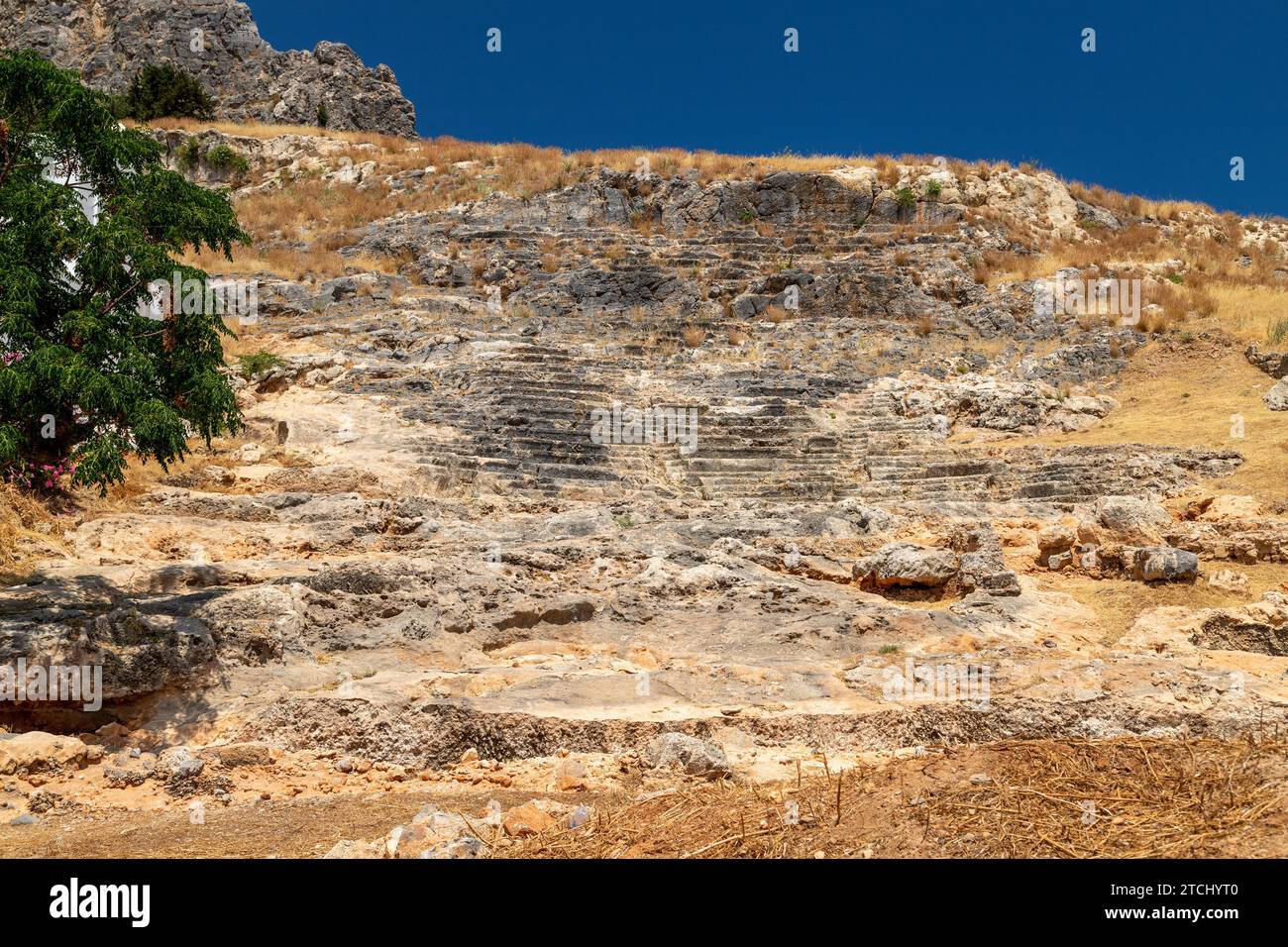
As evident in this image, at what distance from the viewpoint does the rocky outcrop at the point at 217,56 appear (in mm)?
39969

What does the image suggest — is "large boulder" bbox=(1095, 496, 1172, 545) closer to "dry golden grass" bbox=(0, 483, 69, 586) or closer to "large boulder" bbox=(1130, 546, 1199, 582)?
"large boulder" bbox=(1130, 546, 1199, 582)

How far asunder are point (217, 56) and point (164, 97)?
21.9ft

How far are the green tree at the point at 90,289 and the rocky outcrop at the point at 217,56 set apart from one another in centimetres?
3451

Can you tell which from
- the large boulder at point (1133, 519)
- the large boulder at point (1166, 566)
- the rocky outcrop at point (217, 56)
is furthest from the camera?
the rocky outcrop at point (217, 56)

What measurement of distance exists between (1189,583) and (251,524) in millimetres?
10345

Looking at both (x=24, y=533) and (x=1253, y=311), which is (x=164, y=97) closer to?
(x=24, y=533)

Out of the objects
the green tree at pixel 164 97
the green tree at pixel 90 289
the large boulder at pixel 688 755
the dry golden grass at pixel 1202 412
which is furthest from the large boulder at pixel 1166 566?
the green tree at pixel 164 97

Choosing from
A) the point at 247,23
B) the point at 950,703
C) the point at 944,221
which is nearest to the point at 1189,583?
the point at 950,703

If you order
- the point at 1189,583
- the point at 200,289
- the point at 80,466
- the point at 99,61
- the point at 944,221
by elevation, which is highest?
the point at 99,61

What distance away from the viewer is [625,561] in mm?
9758

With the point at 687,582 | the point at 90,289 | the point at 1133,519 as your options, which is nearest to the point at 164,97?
the point at 90,289

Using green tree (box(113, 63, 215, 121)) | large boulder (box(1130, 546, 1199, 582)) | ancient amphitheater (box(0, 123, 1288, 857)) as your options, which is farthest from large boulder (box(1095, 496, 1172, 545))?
green tree (box(113, 63, 215, 121))

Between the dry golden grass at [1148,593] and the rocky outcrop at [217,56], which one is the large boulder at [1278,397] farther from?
the rocky outcrop at [217,56]

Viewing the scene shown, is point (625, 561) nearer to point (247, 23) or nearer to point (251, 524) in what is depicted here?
point (251, 524)
